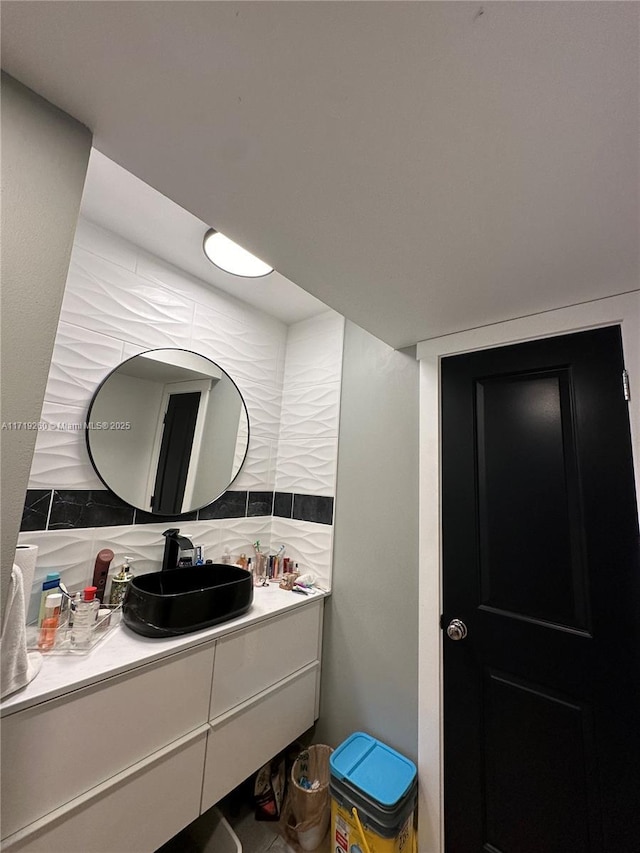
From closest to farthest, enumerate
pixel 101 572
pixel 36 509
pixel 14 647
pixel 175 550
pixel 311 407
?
pixel 14 647 < pixel 36 509 < pixel 101 572 < pixel 175 550 < pixel 311 407

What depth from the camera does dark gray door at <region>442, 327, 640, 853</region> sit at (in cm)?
102

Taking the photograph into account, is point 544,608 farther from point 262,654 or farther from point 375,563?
point 262,654

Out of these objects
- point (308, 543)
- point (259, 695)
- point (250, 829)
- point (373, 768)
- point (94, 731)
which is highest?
point (308, 543)

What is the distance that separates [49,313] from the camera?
2.19 ft

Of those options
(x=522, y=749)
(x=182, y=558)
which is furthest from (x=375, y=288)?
(x=522, y=749)

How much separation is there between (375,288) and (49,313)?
95 cm

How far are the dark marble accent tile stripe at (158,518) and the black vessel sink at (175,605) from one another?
0.78 feet

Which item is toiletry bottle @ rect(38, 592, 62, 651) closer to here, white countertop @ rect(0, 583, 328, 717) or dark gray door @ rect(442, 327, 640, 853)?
white countertop @ rect(0, 583, 328, 717)

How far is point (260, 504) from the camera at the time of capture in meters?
2.10

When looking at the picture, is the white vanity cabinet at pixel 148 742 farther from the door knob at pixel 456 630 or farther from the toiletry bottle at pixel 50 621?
the door knob at pixel 456 630

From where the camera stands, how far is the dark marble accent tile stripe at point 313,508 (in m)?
1.87

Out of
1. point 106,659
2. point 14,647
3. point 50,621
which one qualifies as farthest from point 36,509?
point 106,659

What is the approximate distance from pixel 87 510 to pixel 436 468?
1.50m

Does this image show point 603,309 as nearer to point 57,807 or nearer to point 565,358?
point 565,358
